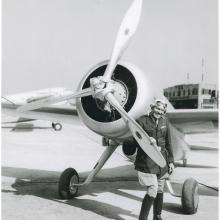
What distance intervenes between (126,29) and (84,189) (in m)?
2.99

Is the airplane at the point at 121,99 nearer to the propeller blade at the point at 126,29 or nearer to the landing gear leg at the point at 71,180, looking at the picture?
the propeller blade at the point at 126,29

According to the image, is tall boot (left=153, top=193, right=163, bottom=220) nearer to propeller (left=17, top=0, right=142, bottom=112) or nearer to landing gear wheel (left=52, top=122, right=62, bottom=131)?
propeller (left=17, top=0, right=142, bottom=112)

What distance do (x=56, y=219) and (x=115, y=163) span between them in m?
5.11

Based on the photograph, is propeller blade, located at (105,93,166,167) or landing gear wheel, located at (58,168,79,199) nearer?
propeller blade, located at (105,93,166,167)

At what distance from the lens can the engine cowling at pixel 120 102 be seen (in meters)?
4.90

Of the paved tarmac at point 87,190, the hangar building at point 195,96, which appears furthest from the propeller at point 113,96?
the hangar building at point 195,96

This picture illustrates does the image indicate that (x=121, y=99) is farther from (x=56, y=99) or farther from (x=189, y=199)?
(x=189, y=199)

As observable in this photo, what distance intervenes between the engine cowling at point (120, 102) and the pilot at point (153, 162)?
1.27 ft

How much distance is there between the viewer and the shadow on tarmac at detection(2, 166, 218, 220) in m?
5.29

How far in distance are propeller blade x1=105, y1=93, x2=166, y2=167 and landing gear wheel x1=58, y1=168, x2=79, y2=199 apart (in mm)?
1795

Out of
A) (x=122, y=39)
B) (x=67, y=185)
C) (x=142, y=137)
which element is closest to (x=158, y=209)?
(x=142, y=137)

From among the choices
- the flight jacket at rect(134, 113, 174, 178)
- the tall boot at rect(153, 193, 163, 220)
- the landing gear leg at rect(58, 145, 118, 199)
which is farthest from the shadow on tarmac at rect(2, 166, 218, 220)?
the flight jacket at rect(134, 113, 174, 178)

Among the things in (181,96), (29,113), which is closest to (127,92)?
(29,113)

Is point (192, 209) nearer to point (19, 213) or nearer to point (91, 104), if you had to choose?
point (91, 104)
